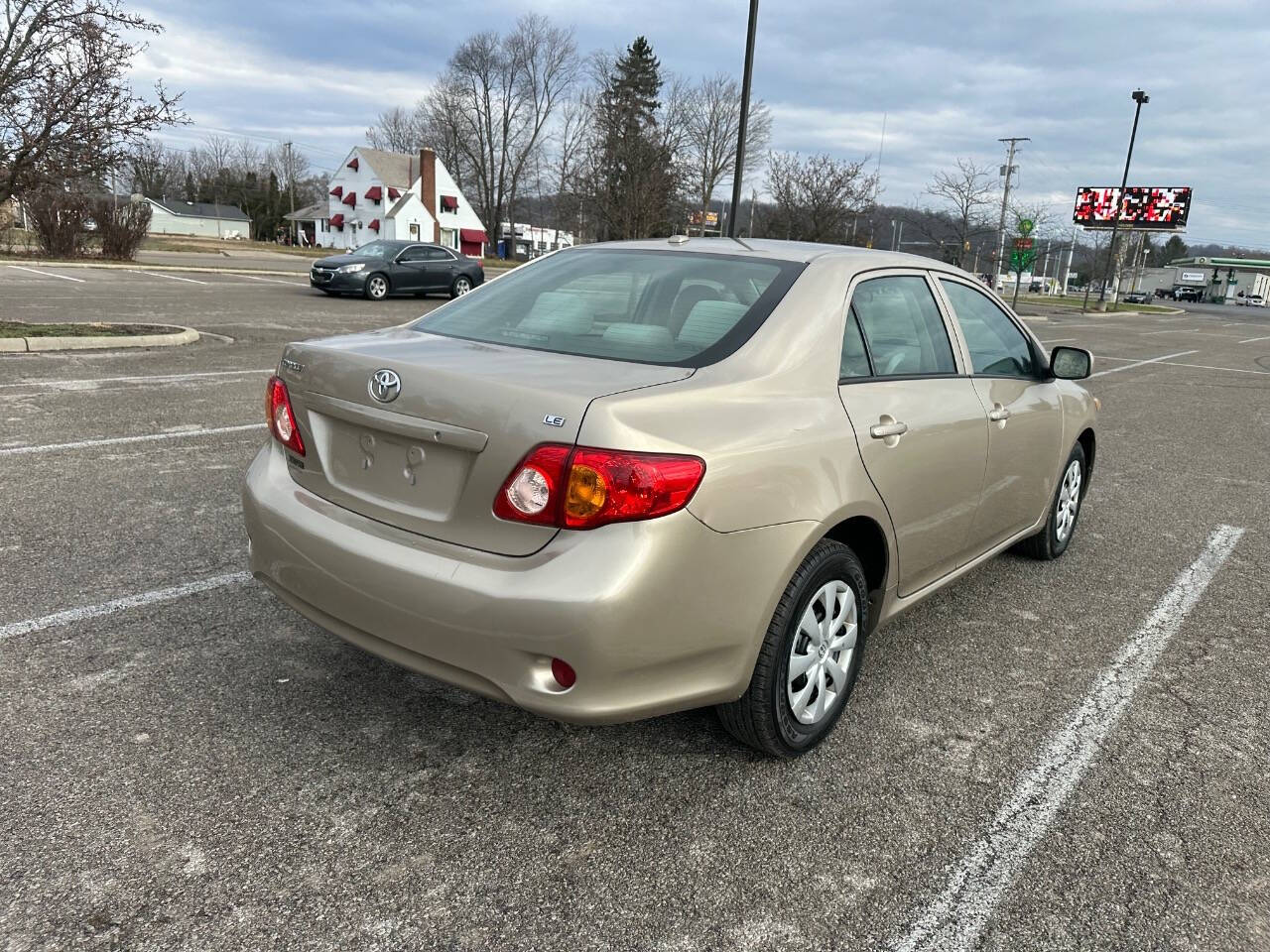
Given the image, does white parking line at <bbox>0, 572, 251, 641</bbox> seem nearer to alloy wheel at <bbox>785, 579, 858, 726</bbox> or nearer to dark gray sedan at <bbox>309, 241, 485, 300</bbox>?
alloy wheel at <bbox>785, 579, 858, 726</bbox>

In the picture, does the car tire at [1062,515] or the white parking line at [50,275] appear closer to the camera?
the car tire at [1062,515]

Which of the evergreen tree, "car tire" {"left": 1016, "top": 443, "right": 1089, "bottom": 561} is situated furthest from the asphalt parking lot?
the evergreen tree

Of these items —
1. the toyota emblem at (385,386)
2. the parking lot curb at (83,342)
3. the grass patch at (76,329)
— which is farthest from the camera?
the grass patch at (76,329)

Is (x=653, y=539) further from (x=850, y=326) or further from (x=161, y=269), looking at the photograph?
(x=161, y=269)

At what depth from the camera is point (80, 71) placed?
10.6 metres

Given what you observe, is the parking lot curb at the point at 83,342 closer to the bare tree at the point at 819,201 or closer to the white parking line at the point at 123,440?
the white parking line at the point at 123,440

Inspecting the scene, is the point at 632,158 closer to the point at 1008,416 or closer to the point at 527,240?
the point at 527,240

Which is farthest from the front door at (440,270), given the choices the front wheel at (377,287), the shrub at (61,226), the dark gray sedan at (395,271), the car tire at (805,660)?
the car tire at (805,660)

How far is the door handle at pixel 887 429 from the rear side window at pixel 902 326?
204 millimetres

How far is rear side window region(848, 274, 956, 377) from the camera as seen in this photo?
3.23 meters

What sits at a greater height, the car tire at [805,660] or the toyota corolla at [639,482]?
the toyota corolla at [639,482]

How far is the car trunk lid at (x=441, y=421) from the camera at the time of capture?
2352mm

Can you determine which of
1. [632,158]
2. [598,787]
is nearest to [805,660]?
[598,787]

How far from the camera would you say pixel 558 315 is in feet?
10.5
